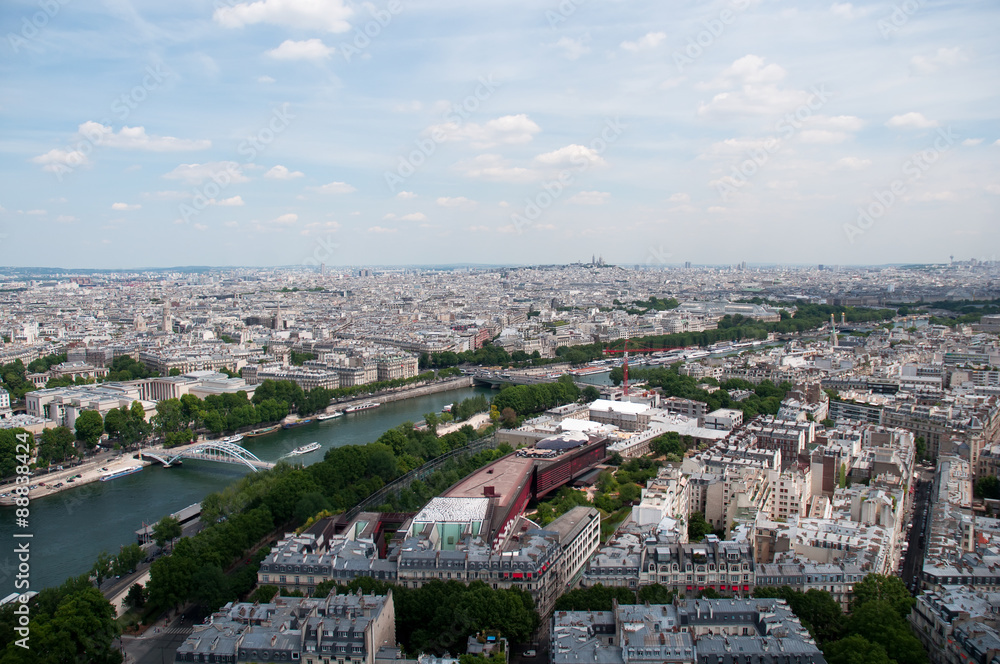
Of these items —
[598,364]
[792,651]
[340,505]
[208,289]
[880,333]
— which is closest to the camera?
[792,651]

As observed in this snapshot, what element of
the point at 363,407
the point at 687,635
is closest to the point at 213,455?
the point at 363,407

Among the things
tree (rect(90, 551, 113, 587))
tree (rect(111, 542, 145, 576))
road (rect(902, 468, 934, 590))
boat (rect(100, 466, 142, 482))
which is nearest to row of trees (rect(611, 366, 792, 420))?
road (rect(902, 468, 934, 590))

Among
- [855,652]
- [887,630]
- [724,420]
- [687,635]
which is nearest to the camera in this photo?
[687,635]

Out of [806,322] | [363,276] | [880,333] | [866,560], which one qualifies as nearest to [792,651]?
[866,560]

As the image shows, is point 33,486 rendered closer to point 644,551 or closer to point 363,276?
point 644,551

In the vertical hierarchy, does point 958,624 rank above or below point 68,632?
above

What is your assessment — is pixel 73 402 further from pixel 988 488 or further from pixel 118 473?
pixel 988 488
